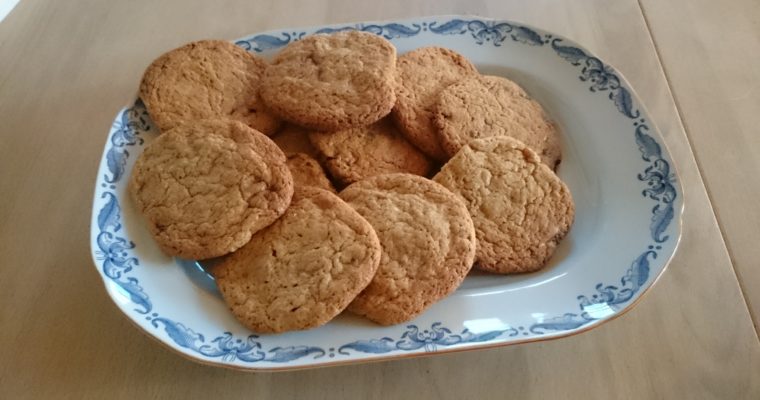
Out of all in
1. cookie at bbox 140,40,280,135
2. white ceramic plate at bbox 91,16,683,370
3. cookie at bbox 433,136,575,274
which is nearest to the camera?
white ceramic plate at bbox 91,16,683,370

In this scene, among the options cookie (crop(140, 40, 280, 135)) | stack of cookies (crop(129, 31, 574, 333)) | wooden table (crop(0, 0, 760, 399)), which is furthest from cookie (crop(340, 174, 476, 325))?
cookie (crop(140, 40, 280, 135))

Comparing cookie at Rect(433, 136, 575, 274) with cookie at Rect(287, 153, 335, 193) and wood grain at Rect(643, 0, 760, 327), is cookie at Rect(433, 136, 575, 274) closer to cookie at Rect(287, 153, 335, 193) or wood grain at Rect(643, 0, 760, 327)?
cookie at Rect(287, 153, 335, 193)

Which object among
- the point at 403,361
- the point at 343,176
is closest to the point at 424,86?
the point at 343,176

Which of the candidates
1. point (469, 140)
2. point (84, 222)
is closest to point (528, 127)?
point (469, 140)

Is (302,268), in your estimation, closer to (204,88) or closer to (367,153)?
(367,153)

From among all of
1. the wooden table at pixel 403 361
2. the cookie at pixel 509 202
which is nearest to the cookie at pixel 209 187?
the wooden table at pixel 403 361

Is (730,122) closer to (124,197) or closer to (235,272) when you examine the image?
(235,272)

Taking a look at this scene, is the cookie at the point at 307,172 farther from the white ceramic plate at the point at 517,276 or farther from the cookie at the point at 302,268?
the white ceramic plate at the point at 517,276
